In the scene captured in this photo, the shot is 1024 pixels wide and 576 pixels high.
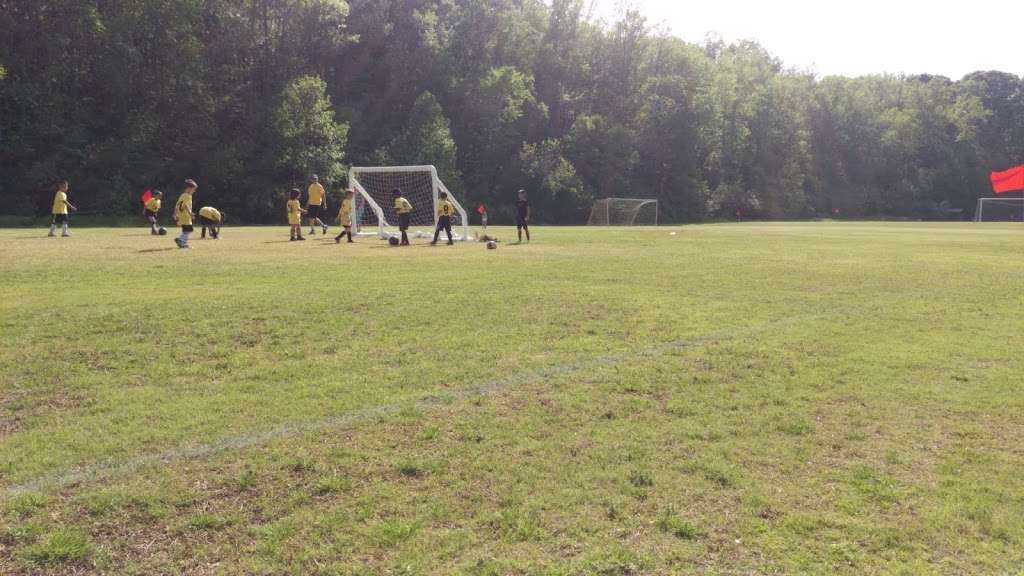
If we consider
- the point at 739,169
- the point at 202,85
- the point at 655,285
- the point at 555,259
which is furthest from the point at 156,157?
the point at 739,169

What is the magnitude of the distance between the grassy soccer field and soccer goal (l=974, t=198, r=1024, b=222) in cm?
7842

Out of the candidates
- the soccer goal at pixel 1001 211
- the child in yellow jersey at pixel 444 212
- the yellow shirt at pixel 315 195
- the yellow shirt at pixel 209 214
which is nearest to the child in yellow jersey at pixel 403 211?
the child in yellow jersey at pixel 444 212

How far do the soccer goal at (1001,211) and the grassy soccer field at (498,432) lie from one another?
78418 mm

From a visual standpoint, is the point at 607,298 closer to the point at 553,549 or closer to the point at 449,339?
the point at 449,339

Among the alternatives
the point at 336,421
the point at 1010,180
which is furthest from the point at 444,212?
the point at 1010,180

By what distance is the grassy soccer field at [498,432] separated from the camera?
4.06 metres

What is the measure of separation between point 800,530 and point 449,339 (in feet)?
16.9

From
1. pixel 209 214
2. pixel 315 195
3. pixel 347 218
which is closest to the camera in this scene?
pixel 209 214

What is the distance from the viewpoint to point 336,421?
19.4ft

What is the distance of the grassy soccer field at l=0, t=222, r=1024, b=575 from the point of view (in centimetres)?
406

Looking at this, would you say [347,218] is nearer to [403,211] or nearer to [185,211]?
[403,211]

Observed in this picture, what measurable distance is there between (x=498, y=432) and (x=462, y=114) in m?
58.6

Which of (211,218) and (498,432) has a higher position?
(211,218)

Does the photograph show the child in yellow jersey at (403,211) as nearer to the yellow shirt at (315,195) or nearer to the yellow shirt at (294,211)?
the yellow shirt at (294,211)
